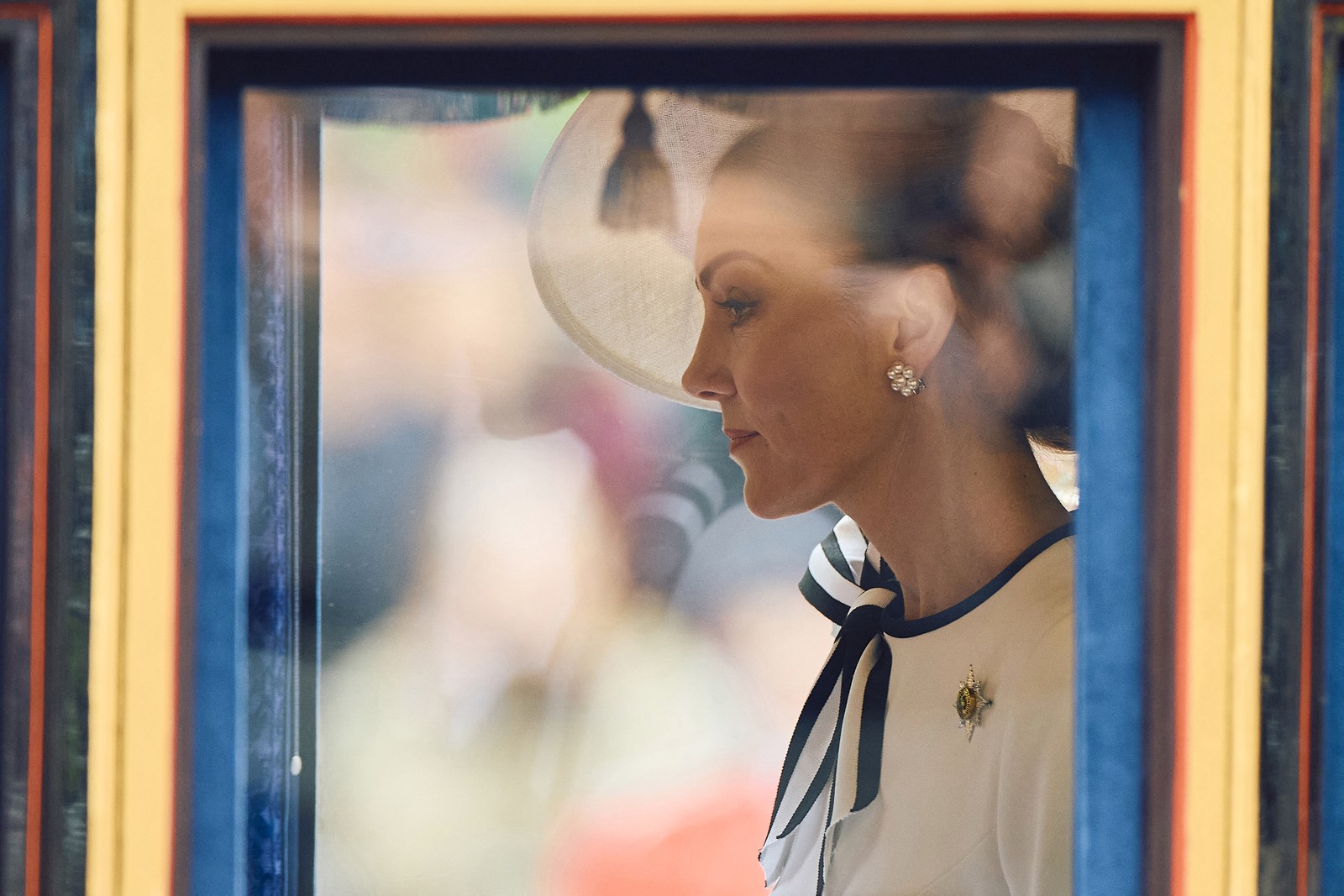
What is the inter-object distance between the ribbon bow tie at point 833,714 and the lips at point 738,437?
16 cm

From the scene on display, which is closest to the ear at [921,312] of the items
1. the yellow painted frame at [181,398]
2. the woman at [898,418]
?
the woman at [898,418]

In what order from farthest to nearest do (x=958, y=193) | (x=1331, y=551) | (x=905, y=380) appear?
(x=905, y=380)
(x=958, y=193)
(x=1331, y=551)

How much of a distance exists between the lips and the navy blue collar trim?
0.28 metres

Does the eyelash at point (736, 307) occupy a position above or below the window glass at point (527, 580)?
above

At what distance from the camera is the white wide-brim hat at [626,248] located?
1.46 meters

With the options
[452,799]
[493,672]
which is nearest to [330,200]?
[493,672]

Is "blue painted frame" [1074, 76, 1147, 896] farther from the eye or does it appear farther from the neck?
the eye

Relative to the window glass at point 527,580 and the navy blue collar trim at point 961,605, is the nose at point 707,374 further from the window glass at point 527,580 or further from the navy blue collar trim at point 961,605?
the navy blue collar trim at point 961,605

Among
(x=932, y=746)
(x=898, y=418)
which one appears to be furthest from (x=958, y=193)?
(x=932, y=746)

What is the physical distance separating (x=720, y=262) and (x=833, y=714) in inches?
23.7

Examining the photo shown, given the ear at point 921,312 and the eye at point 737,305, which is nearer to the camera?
the ear at point 921,312

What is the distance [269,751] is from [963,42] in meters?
1.24

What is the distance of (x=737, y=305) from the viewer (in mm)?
1599

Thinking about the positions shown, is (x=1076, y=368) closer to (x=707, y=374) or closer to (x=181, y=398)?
(x=707, y=374)
